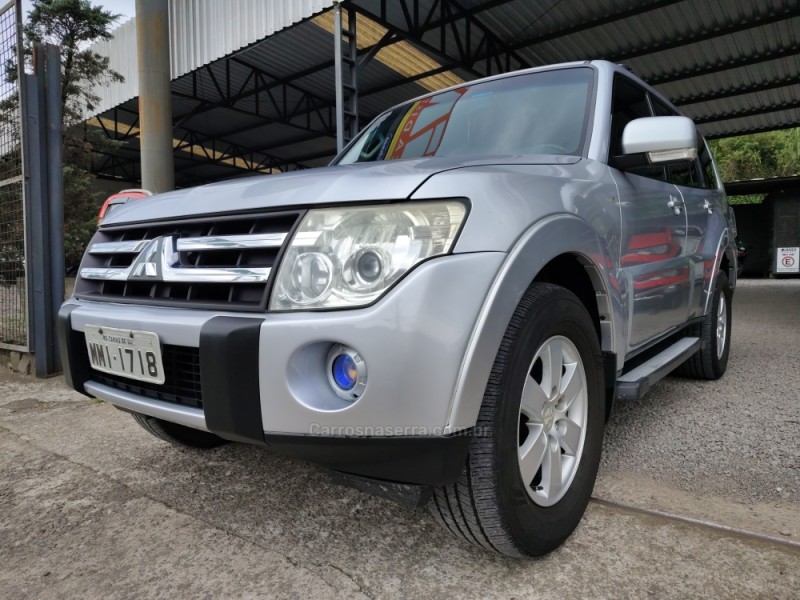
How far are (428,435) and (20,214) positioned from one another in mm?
4618

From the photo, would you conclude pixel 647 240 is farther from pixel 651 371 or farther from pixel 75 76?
pixel 75 76

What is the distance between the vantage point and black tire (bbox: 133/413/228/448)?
2254 mm

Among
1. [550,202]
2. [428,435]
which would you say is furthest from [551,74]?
[428,435]

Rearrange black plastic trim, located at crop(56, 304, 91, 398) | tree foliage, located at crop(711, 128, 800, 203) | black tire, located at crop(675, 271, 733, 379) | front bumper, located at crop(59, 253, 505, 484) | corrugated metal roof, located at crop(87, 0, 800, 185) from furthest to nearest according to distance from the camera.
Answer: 1. tree foliage, located at crop(711, 128, 800, 203)
2. corrugated metal roof, located at crop(87, 0, 800, 185)
3. black tire, located at crop(675, 271, 733, 379)
4. black plastic trim, located at crop(56, 304, 91, 398)
5. front bumper, located at crop(59, 253, 505, 484)

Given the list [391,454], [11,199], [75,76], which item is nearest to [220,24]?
[75,76]

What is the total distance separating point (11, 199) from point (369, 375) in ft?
15.5

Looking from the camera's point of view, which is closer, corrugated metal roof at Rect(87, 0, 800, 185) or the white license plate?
the white license plate

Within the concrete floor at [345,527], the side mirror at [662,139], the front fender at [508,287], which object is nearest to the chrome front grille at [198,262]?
the front fender at [508,287]

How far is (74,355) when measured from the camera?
1.86m

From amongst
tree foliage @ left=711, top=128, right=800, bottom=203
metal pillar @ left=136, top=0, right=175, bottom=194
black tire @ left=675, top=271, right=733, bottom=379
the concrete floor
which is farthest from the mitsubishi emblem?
tree foliage @ left=711, top=128, right=800, bottom=203

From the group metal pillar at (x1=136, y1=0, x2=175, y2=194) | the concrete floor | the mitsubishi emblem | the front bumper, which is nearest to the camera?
the front bumper

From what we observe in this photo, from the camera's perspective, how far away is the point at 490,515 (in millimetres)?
1363

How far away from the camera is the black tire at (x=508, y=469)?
133 cm

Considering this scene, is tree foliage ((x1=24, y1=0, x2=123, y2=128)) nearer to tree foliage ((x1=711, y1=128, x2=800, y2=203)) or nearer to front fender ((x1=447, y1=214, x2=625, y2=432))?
front fender ((x1=447, y1=214, x2=625, y2=432))
